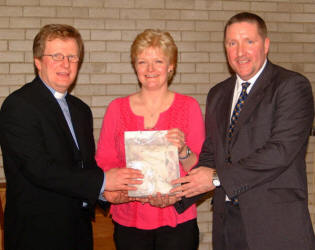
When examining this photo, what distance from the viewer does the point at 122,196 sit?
2506 mm

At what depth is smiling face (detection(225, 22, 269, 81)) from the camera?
226cm

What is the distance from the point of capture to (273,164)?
2.03 m

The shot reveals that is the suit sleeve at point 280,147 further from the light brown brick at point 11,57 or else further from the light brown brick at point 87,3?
the light brown brick at point 11,57

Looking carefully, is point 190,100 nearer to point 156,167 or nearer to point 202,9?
point 156,167

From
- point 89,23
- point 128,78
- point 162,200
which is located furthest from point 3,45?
point 162,200

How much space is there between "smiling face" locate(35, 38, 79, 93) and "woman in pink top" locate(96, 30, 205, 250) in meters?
0.45

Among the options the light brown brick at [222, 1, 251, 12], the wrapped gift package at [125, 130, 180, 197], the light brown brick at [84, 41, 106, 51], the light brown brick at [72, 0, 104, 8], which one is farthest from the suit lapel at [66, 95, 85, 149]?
the light brown brick at [222, 1, 251, 12]

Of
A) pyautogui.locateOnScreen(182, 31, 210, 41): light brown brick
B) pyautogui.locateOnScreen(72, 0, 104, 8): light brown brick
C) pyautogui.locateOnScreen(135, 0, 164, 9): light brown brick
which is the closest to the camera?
pyautogui.locateOnScreen(72, 0, 104, 8): light brown brick

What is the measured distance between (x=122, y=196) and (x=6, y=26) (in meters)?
2.57

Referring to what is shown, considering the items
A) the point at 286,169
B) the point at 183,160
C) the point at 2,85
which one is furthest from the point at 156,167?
the point at 2,85

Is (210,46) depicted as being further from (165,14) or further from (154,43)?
(154,43)

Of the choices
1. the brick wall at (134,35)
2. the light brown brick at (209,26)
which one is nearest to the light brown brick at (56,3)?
the brick wall at (134,35)

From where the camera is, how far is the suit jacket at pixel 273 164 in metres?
2.04

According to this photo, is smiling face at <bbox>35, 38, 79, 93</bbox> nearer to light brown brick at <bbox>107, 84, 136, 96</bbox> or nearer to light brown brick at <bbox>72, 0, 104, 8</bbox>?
light brown brick at <bbox>107, 84, 136, 96</bbox>
